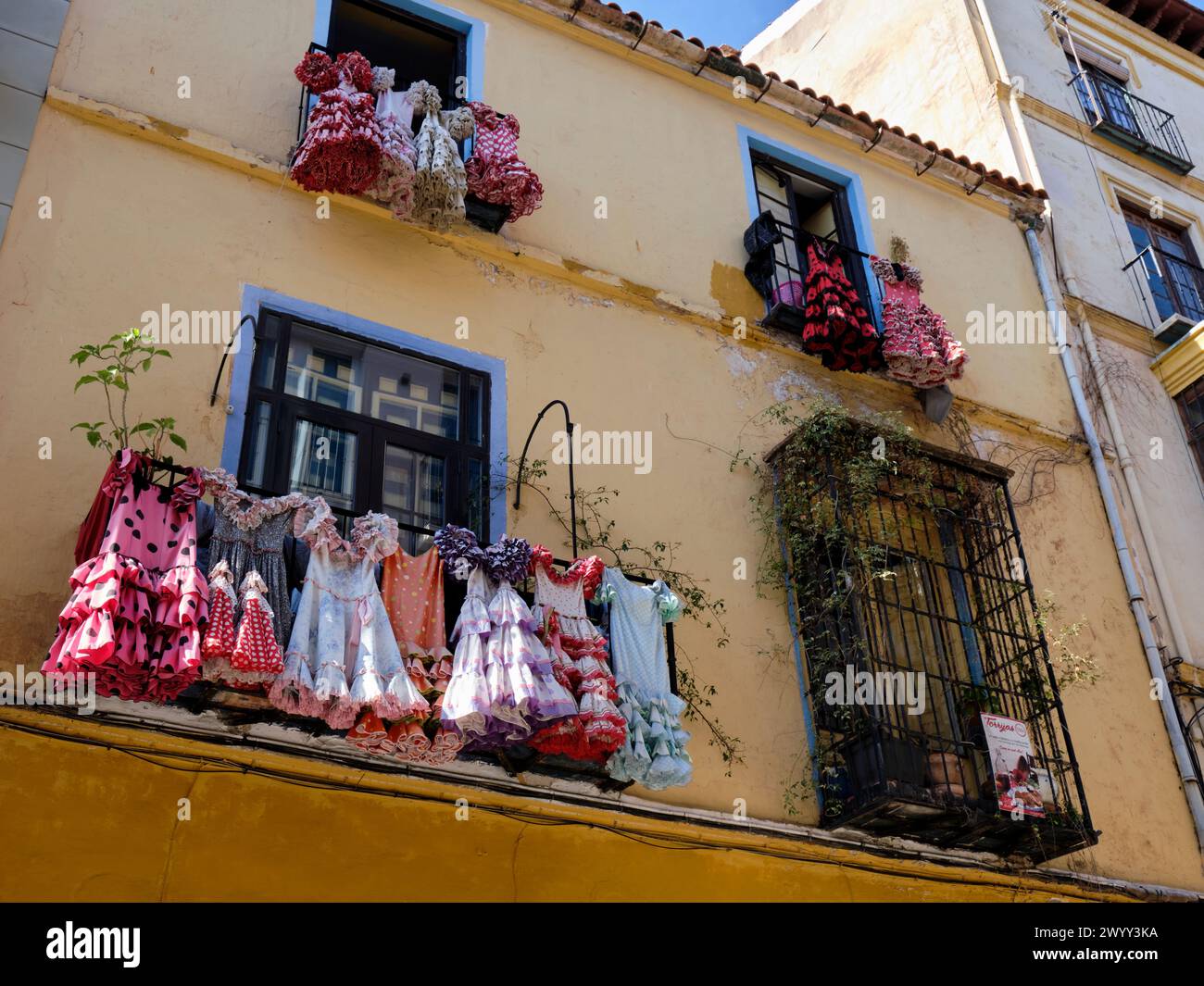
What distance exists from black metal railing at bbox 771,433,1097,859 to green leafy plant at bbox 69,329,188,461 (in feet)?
12.7

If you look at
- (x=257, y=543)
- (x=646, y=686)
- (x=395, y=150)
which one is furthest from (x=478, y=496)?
(x=395, y=150)

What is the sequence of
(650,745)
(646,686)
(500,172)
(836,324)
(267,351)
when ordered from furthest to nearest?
(836,324) < (500,172) < (267,351) < (646,686) < (650,745)

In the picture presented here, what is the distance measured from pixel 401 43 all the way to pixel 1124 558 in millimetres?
6669

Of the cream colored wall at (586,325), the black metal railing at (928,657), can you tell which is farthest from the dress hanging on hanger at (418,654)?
the black metal railing at (928,657)

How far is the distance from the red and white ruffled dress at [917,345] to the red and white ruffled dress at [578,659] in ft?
12.3

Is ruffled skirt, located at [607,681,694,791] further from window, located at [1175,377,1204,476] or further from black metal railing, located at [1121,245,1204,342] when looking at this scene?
black metal railing, located at [1121,245,1204,342]

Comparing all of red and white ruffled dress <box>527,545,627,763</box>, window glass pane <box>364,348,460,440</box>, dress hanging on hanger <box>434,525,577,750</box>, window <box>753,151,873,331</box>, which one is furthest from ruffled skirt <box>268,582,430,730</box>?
window <box>753,151,873,331</box>

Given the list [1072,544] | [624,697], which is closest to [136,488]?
[624,697]

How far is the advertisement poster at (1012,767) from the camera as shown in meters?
7.51

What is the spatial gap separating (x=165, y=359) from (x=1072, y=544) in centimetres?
664

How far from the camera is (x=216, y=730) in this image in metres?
5.95

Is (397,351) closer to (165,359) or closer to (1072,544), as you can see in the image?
(165,359)

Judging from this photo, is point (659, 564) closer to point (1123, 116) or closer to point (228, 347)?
point (228, 347)

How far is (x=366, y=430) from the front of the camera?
7398 mm
